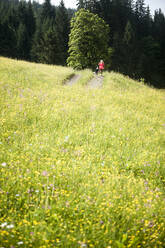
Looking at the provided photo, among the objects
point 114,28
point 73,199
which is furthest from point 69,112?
point 114,28

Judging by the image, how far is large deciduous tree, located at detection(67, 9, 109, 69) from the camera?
27.5m

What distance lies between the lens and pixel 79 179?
3.90 metres

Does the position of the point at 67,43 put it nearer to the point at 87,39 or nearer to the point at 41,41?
the point at 41,41

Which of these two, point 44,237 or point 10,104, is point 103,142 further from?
point 10,104

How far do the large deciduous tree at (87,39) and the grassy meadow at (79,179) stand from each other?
22516 mm

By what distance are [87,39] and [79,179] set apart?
92.7 ft

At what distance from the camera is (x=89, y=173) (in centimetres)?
419

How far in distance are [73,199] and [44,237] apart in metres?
0.94

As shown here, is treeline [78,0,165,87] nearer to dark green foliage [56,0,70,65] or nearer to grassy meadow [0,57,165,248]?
dark green foliage [56,0,70,65]

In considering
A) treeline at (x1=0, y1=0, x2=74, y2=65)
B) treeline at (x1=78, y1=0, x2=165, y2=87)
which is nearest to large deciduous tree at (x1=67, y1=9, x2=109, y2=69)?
treeline at (x1=78, y1=0, x2=165, y2=87)

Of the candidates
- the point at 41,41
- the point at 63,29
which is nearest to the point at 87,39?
the point at 41,41

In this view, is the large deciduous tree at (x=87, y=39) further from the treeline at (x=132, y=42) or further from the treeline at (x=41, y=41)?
the treeline at (x=41, y=41)

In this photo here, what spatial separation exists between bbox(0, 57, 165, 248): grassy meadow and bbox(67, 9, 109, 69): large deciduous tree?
22516 mm

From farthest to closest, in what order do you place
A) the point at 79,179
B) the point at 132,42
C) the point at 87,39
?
the point at 132,42, the point at 87,39, the point at 79,179
